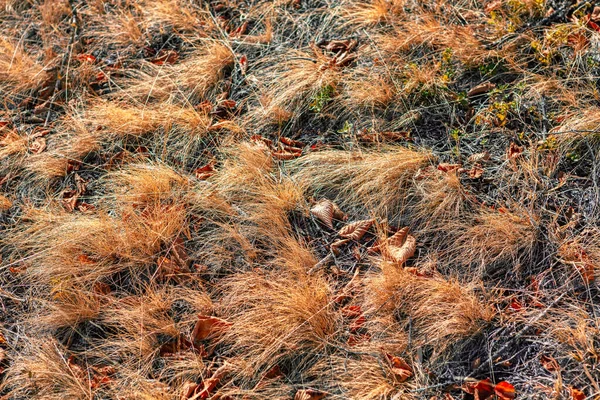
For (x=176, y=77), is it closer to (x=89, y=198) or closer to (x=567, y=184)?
(x=89, y=198)

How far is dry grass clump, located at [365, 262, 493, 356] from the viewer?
8.41ft

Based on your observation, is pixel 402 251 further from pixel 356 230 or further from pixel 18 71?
pixel 18 71

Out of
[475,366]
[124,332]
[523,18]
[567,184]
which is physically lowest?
[124,332]

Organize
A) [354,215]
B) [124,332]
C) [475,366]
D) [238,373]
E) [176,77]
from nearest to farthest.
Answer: [475,366]
[238,373]
[124,332]
[354,215]
[176,77]

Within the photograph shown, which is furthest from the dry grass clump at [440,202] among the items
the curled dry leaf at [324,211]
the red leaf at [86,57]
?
the red leaf at [86,57]

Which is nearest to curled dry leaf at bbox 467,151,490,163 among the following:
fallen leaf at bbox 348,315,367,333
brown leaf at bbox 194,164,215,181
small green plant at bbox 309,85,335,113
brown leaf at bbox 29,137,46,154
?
small green plant at bbox 309,85,335,113

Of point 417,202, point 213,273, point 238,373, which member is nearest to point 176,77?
point 213,273

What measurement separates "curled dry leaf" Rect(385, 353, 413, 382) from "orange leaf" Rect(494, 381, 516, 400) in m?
0.33

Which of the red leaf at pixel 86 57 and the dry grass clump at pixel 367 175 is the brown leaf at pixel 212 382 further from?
the red leaf at pixel 86 57

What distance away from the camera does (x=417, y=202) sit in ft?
9.91

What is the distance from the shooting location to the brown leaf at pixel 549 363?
7.82ft

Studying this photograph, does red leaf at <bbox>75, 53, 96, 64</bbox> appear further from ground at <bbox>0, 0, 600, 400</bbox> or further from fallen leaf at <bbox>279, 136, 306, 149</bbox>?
fallen leaf at <bbox>279, 136, 306, 149</bbox>

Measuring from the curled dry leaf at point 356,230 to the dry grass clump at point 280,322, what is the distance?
0.29 meters

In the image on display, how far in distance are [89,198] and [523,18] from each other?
2629mm
